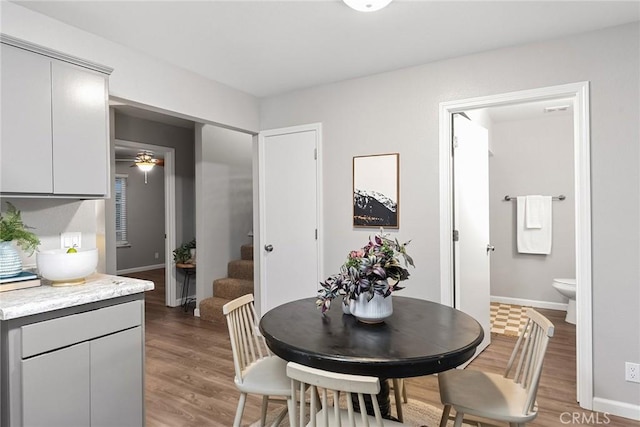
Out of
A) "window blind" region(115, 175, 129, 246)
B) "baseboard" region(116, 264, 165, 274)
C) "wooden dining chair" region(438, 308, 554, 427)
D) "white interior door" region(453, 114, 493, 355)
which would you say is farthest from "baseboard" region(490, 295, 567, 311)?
"window blind" region(115, 175, 129, 246)

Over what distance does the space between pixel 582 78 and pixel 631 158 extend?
611 millimetres

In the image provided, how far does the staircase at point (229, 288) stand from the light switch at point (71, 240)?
227 centimetres

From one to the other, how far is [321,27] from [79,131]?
5.25 feet

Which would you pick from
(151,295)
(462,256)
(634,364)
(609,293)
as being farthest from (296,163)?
(151,295)

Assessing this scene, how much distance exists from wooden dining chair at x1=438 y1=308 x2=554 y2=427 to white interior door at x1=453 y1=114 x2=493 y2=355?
1.16 m

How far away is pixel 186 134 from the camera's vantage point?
217 inches

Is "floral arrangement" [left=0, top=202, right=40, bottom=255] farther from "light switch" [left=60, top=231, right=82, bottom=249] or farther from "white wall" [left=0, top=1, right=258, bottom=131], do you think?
"white wall" [left=0, top=1, right=258, bottom=131]

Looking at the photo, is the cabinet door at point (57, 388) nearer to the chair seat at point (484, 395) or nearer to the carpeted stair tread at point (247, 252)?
the chair seat at point (484, 395)

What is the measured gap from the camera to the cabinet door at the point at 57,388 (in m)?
1.63

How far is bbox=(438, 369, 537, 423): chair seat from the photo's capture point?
1.58m

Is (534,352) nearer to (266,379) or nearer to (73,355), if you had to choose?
(266,379)

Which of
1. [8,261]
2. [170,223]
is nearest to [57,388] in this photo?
[8,261]

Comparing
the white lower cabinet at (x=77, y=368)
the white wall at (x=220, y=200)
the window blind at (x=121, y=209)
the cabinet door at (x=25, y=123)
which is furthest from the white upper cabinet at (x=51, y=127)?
the window blind at (x=121, y=209)

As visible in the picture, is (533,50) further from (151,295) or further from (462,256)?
(151,295)
